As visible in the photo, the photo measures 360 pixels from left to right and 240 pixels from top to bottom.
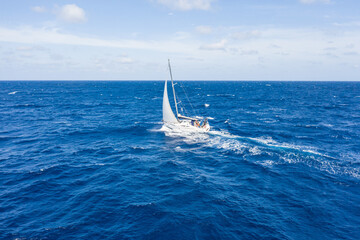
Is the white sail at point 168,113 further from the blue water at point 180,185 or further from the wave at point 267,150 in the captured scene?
the blue water at point 180,185

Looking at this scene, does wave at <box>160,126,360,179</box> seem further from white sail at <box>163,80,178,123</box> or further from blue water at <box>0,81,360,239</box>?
white sail at <box>163,80,178,123</box>

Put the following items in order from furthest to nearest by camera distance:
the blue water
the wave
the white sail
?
the white sail, the wave, the blue water

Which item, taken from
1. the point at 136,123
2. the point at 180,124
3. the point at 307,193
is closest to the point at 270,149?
the point at 307,193

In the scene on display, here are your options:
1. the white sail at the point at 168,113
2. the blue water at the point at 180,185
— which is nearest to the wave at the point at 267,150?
the blue water at the point at 180,185

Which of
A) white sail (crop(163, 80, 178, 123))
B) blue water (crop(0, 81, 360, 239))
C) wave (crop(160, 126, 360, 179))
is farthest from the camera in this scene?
white sail (crop(163, 80, 178, 123))

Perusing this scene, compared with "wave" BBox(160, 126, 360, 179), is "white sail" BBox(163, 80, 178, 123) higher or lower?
higher

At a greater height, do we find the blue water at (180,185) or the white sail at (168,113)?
the white sail at (168,113)

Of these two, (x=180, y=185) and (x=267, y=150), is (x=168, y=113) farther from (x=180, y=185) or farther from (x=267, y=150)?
(x=180, y=185)

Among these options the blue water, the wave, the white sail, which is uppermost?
the white sail

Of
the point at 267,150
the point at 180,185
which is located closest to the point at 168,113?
the point at 267,150

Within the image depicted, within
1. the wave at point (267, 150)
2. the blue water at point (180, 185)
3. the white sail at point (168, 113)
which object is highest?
the white sail at point (168, 113)

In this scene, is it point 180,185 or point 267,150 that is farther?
point 267,150

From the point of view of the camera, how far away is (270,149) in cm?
3588

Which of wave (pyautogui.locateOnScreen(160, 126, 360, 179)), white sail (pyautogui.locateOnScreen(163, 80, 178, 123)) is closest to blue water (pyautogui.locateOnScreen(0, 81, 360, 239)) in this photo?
wave (pyautogui.locateOnScreen(160, 126, 360, 179))
